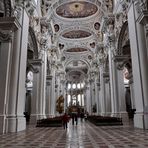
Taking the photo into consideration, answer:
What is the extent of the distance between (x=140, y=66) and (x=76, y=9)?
17.0 metres

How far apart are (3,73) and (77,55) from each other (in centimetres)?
2886

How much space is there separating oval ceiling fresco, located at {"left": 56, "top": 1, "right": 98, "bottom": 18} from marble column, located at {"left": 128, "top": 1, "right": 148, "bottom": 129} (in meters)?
13.6

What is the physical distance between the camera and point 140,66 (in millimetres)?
8961

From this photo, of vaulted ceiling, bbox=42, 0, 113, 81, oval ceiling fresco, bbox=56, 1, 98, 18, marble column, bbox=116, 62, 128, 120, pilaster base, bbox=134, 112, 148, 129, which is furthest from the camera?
oval ceiling fresco, bbox=56, 1, 98, 18

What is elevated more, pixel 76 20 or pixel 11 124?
pixel 76 20

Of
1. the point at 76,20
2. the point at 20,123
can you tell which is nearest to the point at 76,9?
the point at 76,20

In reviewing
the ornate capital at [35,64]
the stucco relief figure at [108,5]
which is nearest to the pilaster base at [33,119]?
the ornate capital at [35,64]

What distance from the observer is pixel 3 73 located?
8305 millimetres

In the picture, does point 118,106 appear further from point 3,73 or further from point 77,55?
point 77,55

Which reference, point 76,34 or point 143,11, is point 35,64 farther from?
point 76,34

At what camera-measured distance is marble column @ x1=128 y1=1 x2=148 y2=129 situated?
8.50 m

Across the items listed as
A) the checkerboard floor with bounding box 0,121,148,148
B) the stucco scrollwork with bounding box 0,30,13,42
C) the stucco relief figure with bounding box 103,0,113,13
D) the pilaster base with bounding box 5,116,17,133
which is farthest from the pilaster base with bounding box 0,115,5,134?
the stucco relief figure with bounding box 103,0,113,13

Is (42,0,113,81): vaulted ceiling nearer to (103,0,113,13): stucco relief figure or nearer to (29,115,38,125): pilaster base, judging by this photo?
(103,0,113,13): stucco relief figure

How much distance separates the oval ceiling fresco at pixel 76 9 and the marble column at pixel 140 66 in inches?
536
